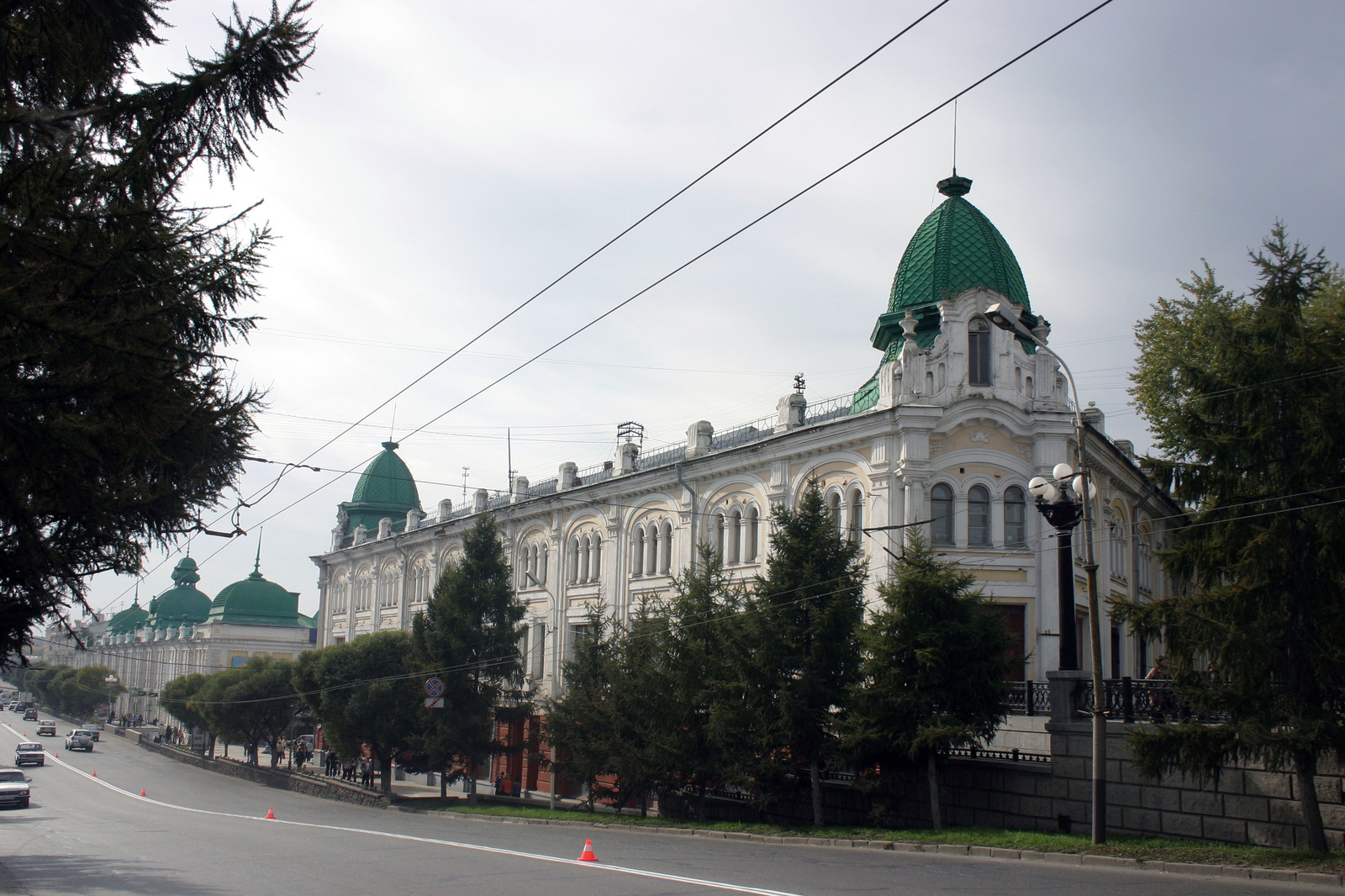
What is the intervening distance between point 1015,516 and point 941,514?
5.82ft

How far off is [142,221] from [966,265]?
24.1m

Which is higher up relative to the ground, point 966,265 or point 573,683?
point 966,265

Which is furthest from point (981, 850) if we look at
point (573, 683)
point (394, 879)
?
point (573, 683)

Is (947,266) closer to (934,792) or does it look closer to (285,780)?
(934,792)

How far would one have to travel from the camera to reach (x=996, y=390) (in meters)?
26.4

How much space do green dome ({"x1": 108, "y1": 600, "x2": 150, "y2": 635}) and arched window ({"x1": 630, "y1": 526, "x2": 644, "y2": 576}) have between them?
98.2m

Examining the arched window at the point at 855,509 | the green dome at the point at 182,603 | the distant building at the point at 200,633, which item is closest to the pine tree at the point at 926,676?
the arched window at the point at 855,509

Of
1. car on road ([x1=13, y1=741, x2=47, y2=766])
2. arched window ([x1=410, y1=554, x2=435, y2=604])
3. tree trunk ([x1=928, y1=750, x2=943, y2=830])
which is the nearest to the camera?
tree trunk ([x1=928, y1=750, x2=943, y2=830])

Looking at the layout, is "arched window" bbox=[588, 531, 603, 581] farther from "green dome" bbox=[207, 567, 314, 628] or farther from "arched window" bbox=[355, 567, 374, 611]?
"green dome" bbox=[207, 567, 314, 628]

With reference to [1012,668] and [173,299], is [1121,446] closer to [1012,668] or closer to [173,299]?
[1012,668]

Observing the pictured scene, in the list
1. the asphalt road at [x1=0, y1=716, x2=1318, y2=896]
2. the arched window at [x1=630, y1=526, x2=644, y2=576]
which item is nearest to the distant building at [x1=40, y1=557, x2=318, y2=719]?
the arched window at [x1=630, y1=526, x2=644, y2=576]

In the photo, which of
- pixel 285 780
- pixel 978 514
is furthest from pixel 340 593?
pixel 978 514

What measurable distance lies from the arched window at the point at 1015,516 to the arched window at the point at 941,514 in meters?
1.35

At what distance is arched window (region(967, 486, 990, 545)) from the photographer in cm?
2631
